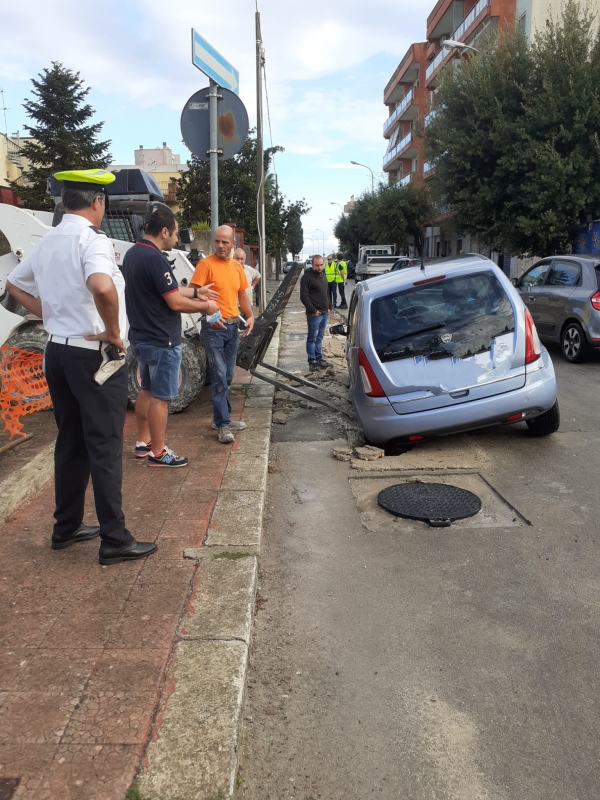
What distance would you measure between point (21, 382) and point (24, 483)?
2491 millimetres

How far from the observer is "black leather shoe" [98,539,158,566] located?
12.0ft

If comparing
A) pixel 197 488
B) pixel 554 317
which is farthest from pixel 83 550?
pixel 554 317

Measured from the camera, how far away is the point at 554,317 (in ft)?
36.9

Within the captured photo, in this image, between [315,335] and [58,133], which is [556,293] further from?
[58,133]

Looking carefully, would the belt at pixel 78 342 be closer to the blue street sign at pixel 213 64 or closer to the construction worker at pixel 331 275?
the blue street sign at pixel 213 64

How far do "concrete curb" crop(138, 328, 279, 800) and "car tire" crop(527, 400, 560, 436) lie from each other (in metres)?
2.89

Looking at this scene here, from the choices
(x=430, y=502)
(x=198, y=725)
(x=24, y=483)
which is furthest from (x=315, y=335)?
(x=198, y=725)

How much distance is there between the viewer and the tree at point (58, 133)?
1478 inches

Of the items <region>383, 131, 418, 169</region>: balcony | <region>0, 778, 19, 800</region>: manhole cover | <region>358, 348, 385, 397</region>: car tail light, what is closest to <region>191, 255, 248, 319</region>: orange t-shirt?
<region>358, 348, 385, 397</region>: car tail light

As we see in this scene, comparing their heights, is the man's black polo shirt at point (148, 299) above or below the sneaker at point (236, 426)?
above

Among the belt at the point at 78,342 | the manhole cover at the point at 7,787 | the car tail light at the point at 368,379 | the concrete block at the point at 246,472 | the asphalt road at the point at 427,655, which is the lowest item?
the asphalt road at the point at 427,655

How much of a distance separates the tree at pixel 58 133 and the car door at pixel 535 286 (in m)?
30.6

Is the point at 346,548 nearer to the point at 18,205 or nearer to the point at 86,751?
the point at 86,751

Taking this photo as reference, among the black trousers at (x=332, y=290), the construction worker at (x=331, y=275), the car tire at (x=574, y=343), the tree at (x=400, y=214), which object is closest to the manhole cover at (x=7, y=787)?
the car tire at (x=574, y=343)
